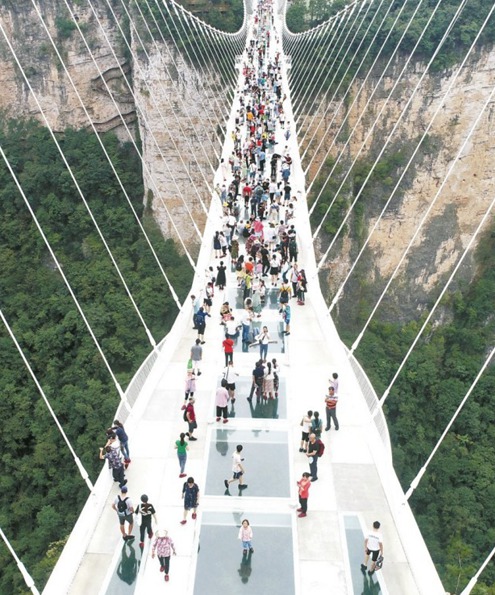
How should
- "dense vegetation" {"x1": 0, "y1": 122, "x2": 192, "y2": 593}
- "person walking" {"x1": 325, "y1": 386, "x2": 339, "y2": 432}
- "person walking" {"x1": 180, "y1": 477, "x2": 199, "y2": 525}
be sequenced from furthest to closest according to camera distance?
"dense vegetation" {"x1": 0, "y1": 122, "x2": 192, "y2": 593} → "person walking" {"x1": 325, "y1": 386, "x2": 339, "y2": 432} → "person walking" {"x1": 180, "y1": 477, "x2": 199, "y2": 525}

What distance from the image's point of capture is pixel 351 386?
927 cm

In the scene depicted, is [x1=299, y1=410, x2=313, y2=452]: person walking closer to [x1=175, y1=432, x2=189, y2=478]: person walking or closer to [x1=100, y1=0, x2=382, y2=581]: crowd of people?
[x1=100, y1=0, x2=382, y2=581]: crowd of people

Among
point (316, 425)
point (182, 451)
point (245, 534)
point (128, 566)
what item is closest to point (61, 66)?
point (316, 425)

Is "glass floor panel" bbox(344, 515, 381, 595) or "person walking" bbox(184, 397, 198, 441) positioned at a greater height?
"person walking" bbox(184, 397, 198, 441)

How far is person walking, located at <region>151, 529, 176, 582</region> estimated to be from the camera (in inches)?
237

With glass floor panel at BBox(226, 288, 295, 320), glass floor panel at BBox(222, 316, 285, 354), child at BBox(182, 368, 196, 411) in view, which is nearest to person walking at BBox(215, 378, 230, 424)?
child at BBox(182, 368, 196, 411)

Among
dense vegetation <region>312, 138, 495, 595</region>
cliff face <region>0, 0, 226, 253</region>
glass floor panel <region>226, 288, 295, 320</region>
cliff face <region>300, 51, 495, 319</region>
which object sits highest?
cliff face <region>0, 0, 226, 253</region>

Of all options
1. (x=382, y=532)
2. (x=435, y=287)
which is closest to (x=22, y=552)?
(x=382, y=532)

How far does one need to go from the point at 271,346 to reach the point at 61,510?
36.4ft

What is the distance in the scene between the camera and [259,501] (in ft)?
23.5

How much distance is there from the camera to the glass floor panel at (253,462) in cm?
733

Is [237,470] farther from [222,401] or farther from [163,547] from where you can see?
[163,547]

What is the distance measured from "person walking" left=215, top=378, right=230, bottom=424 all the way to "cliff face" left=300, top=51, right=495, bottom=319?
2028 cm

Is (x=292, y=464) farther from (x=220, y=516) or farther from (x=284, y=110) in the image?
(x=284, y=110)
